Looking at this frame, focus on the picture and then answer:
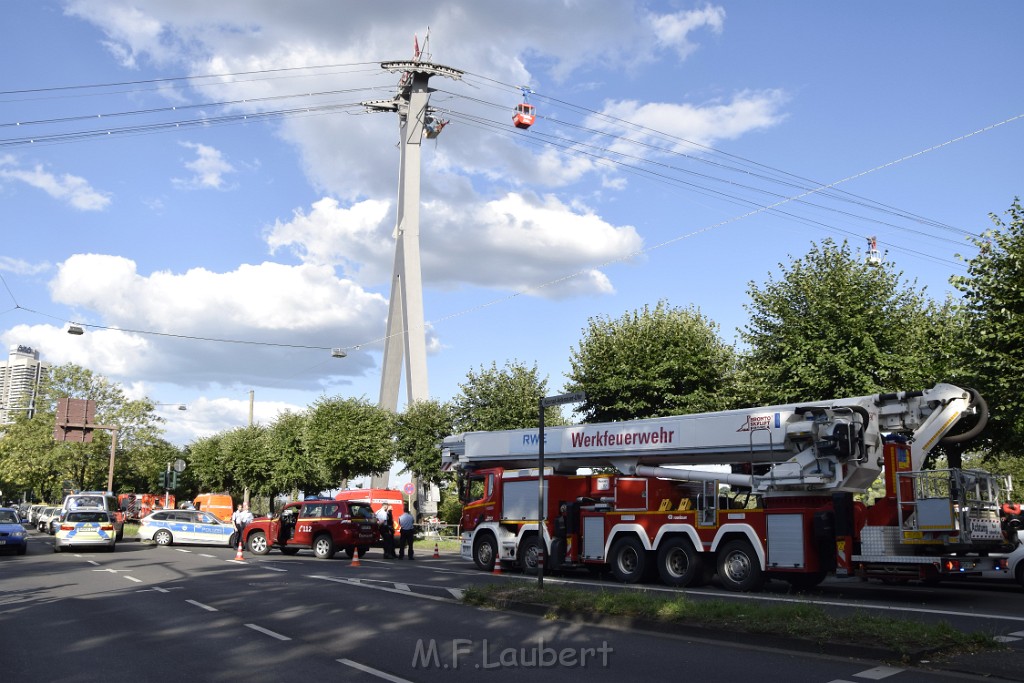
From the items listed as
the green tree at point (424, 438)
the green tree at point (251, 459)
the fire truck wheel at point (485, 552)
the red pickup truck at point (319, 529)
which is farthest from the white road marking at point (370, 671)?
the green tree at point (251, 459)

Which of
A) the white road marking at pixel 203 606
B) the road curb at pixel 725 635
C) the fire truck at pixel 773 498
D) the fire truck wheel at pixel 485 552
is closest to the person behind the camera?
the road curb at pixel 725 635

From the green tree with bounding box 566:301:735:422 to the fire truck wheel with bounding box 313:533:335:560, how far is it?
12235mm

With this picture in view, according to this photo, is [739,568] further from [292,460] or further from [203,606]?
[292,460]

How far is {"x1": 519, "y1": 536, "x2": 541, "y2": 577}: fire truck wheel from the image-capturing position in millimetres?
21828

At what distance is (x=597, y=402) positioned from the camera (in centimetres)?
3469

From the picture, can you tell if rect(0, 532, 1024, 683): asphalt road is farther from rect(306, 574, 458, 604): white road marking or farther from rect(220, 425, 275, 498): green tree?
rect(220, 425, 275, 498): green tree

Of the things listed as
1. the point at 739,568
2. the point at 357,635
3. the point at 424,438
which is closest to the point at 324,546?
the point at 739,568

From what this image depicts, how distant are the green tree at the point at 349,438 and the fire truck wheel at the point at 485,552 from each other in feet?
79.2

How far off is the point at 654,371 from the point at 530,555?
13.4 metres

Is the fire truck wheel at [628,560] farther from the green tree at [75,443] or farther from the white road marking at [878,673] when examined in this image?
the green tree at [75,443]

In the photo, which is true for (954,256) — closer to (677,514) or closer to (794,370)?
(794,370)

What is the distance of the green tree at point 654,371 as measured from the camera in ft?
110

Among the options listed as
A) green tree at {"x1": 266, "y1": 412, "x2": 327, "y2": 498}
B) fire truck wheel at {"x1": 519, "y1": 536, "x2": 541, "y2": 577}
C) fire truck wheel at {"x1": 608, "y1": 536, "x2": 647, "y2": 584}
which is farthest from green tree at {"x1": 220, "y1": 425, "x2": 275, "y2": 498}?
fire truck wheel at {"x1": 608, "y1": 536, "x2": 647, "y2": 584}

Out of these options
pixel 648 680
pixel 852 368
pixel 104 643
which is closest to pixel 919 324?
pixel 852 368
